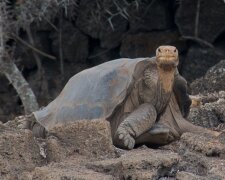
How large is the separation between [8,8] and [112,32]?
1.23 metres

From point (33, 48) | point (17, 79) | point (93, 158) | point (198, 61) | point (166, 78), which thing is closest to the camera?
point (93, 158)

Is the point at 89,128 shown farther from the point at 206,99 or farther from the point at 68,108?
the point at 206,99

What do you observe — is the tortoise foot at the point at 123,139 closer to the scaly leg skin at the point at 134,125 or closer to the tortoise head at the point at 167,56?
the scaly leg skin at the point at 134,125

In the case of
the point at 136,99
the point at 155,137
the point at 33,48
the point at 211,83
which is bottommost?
the point at 33,48

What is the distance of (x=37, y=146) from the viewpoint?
466cm

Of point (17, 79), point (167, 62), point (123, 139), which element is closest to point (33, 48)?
point (17, 79)

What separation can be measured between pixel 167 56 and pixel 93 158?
100cm

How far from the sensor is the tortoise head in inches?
215

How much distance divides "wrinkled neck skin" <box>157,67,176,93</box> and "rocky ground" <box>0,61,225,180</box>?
1.50ft

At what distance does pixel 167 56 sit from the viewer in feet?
17.9

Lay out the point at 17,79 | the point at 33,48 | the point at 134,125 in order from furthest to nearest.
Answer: the point at 33,48
the point at 17,79
the point at 134,125

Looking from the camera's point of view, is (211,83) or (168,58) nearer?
(168,58)

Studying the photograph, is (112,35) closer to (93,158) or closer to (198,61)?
(198,61)

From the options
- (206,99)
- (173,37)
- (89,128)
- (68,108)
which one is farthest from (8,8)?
(89,128)
